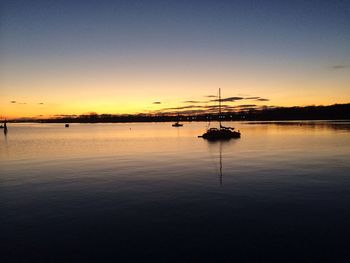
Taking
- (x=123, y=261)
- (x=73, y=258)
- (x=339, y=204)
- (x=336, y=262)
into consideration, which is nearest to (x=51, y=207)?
(x=73, y=258)

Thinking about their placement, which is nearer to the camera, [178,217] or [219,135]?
[178,217]

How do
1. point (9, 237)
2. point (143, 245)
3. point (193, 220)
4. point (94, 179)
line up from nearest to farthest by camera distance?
point (143, 245) < point (9, 237) < point (193, 220) < point (94, 179)

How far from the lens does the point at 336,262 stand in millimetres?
12156

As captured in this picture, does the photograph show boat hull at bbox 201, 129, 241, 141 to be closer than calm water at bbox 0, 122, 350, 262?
No

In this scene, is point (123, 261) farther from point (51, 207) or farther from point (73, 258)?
point (51, 207)

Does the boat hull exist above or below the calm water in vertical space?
above

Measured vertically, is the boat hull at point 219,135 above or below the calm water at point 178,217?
above

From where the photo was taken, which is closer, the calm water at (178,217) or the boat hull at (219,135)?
the calm water at (178,217)

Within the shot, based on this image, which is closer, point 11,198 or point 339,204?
point 339,204

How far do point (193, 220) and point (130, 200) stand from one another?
22.9ft

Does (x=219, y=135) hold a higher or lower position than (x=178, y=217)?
higher

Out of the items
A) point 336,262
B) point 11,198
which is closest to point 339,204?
point 336,262

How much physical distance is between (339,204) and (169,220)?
41.9ft

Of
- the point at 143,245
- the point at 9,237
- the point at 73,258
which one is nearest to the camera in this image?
the point at 73,258
